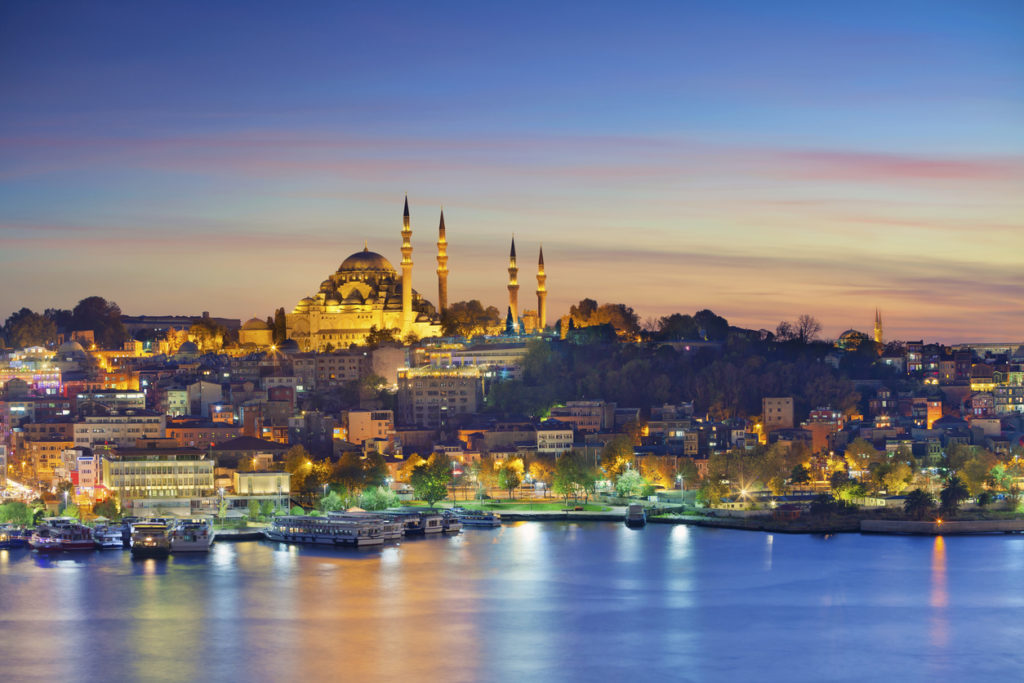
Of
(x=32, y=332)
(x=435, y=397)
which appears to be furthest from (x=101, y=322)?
(x=435, y=397)

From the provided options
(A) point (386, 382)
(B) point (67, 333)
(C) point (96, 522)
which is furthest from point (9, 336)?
(C) point (96, 522)

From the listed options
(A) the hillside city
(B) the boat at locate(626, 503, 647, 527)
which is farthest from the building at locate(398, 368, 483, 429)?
(B) the boat at locate(626, 503, 647, 527)

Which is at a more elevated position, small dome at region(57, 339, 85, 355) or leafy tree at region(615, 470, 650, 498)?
small dome at region(57, 339, 85, 355)

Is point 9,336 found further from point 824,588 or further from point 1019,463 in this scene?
point 824,588

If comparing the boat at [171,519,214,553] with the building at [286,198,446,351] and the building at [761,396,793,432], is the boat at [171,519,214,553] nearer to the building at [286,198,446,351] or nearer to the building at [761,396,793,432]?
the building at [761,396,793,432]

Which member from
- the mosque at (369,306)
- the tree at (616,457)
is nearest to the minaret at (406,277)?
the mosque at (369,306)

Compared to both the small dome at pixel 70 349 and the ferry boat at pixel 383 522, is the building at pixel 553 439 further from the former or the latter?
the small dome at pixel 70 349
